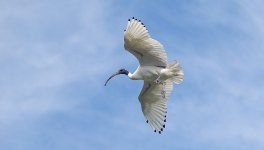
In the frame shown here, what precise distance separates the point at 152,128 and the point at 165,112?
731mm

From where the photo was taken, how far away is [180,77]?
25.4m

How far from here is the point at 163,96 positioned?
1039 inches

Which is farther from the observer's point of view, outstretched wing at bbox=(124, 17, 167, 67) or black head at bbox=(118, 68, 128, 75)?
black head at bbox=(118, 68, 128, 75)

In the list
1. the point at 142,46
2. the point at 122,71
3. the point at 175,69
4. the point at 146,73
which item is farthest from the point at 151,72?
the point at 122,71

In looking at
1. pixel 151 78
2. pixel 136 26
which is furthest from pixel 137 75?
pixel 136 26

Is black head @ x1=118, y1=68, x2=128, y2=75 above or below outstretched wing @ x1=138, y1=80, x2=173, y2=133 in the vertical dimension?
above

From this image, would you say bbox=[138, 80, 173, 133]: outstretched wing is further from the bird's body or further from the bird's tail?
the bird's tail

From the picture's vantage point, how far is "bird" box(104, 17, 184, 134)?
79.6 ft

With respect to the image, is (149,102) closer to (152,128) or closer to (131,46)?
(152,128)

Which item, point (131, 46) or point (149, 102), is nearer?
point (131, 46)

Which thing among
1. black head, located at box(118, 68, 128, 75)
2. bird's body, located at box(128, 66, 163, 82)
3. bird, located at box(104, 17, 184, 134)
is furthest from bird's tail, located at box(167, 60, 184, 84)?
black head, located at box(118, 68, 128, 75)

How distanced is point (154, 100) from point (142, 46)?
2.51m

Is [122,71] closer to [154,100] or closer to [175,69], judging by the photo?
[154,100]

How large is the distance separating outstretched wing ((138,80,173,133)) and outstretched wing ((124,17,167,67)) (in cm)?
120
